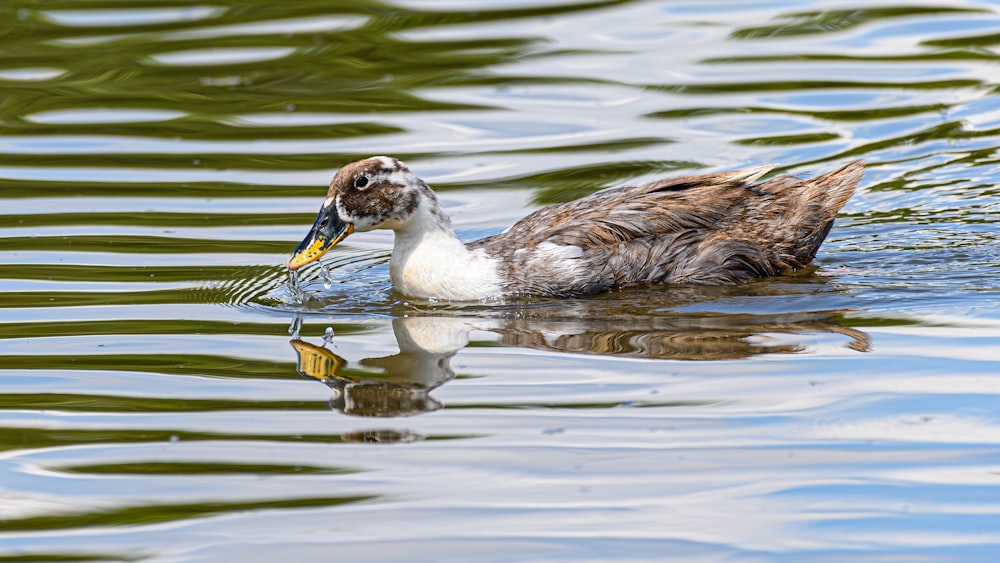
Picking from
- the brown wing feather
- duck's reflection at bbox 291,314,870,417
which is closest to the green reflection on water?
duck's reflection at bbox 291,314,870,417

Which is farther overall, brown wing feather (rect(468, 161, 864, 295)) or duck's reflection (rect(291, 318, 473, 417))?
brown wing feather (rect(468, 161, 864, 295))

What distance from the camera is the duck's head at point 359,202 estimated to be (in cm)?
1008

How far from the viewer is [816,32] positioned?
16.4m

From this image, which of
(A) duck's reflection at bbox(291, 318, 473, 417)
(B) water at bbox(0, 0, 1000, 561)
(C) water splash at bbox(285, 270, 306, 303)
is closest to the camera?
(B) water at bbox(0, 0, 1000, 561)

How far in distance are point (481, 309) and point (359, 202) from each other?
1.11 meters

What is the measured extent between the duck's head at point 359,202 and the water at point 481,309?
1.31ft

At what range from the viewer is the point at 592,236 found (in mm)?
10078

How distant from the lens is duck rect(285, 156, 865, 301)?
10.0 m

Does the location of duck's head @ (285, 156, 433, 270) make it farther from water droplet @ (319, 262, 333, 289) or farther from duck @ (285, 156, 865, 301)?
water droplet @ (319, 262, 333, 289)

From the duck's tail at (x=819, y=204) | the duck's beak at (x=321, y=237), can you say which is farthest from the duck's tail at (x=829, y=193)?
the duck's beak at (x=321, y=237)

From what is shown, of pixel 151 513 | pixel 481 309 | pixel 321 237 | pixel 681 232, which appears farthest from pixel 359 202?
pixel 151 513

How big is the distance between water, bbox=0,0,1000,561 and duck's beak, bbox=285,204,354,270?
0.33 meters

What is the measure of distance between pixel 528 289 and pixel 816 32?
7.67m

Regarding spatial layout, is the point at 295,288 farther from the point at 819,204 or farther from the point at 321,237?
the point at 819,204
